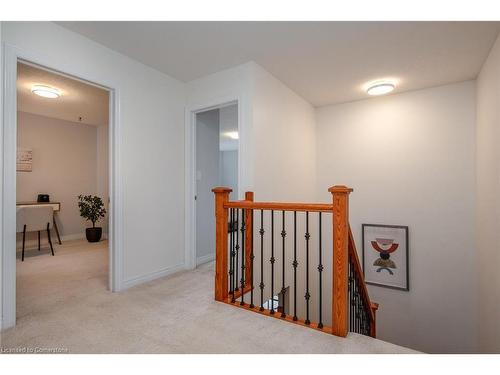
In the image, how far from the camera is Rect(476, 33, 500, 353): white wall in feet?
7.79

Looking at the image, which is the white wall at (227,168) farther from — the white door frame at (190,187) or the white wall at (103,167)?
the white door frame at (190,187)

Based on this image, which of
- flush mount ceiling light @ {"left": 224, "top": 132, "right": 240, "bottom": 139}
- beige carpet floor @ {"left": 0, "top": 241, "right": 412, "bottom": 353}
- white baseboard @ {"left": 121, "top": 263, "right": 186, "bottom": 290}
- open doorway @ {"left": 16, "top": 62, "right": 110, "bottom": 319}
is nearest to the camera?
beige carpet floor @ {"left": 0, "top": 241, "right": 412, "bottom": 353}

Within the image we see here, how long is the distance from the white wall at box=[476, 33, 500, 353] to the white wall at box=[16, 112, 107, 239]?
610 centimetres

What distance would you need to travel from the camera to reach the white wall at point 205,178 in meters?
3.66

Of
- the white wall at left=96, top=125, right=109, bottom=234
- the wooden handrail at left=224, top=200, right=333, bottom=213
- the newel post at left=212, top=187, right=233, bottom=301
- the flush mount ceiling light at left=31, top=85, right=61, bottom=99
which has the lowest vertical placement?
the newel post at left=212, top=187, right=233, bottom=301

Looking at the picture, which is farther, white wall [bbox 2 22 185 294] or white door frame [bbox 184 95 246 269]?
white door frame [bbox 184 95 246 269]

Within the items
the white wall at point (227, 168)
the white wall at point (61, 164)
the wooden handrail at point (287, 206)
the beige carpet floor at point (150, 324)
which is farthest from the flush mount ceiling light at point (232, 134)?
the wooden handrail at point (287, 206)

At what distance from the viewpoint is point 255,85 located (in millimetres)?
2875

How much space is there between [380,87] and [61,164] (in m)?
5.62

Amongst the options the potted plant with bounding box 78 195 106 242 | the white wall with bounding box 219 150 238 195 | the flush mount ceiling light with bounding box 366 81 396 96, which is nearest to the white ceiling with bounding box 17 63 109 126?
the potted plant with bounding box 78 195 106 242

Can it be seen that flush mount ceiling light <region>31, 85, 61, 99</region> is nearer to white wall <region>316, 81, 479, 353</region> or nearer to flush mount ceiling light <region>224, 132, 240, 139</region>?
flush mount ceiling light <region>224, 132, 240, 139</region>

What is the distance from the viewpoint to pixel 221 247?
2.40 meters

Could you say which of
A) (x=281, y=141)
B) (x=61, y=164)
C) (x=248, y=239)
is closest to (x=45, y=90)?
(x=61, y=164)
